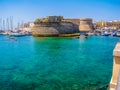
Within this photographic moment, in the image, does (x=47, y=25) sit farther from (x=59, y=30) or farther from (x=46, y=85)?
(x=46, y=85)

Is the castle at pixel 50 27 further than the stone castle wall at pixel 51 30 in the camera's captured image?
No

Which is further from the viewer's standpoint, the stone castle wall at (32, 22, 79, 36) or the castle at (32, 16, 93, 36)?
the stone castle wall at (32, 22, 79, 36)

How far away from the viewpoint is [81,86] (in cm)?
815

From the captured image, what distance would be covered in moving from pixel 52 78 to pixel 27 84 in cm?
149

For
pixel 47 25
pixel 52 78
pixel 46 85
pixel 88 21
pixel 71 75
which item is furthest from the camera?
pixel 88 21

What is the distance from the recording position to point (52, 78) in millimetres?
9578

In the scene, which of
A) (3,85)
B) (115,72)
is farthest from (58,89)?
(115,72)

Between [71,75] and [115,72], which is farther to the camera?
[71,75]

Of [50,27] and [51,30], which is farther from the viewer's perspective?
[51,30]

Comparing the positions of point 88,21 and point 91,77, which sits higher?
point 88,21

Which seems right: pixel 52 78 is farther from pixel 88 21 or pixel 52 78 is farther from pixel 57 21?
pixel 88 21

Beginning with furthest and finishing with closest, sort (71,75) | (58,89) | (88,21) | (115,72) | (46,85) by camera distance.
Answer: (88,21) < (71,75) < (46,85) < (58,89) < (115,72)

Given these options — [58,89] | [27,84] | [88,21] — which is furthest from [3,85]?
[88,21]

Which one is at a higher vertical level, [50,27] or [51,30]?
[50,27]
